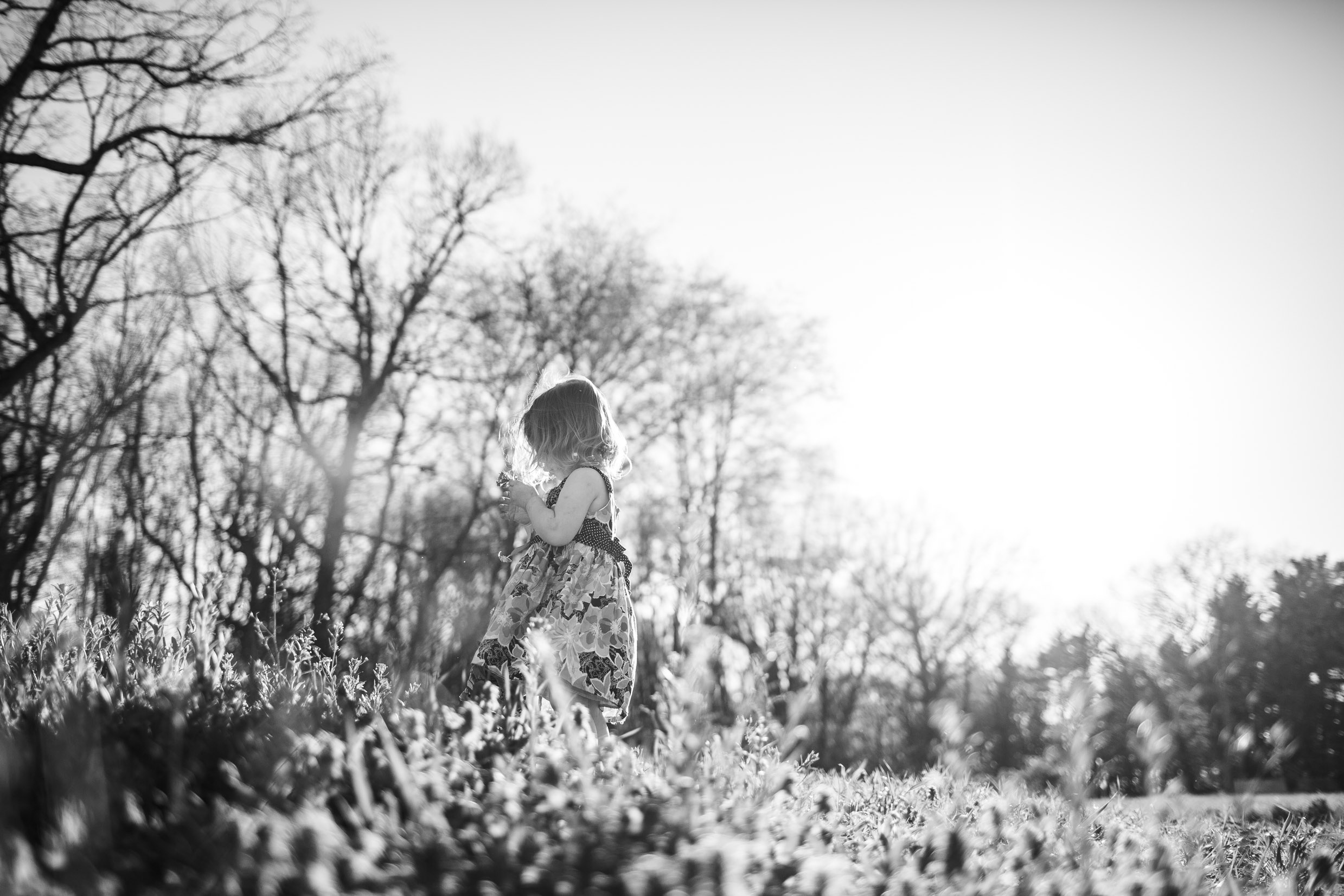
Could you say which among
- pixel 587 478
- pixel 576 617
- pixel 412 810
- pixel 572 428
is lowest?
pixel 412 810

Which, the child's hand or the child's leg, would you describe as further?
the child's hand

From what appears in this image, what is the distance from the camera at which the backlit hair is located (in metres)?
3.97

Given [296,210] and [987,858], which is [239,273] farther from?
[987,858]

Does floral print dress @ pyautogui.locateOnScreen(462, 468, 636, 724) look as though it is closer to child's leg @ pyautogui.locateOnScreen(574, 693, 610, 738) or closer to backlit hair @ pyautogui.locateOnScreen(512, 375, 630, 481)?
child's leg @ pyautogui.locateOnScreen(574, 693, 610, 738)

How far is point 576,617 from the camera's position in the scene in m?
3.72

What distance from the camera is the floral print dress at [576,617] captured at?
3.60 metres

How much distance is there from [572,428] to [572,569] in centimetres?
77

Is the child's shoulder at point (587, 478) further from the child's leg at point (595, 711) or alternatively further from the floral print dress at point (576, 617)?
the child's leg at point (595, 711)

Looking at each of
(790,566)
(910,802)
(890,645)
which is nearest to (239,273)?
(910,802)

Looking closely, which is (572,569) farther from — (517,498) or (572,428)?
(572,428)

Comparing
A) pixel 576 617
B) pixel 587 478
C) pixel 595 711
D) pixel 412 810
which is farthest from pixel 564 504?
pixel 412 810

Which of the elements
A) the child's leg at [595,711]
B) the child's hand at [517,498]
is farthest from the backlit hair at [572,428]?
the child's leg at [595,711]

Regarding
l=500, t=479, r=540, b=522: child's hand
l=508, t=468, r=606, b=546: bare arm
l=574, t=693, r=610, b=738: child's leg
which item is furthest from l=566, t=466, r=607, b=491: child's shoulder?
l=574, t=693, r=610, b=738: child's leg

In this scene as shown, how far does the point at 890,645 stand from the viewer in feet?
85.6
